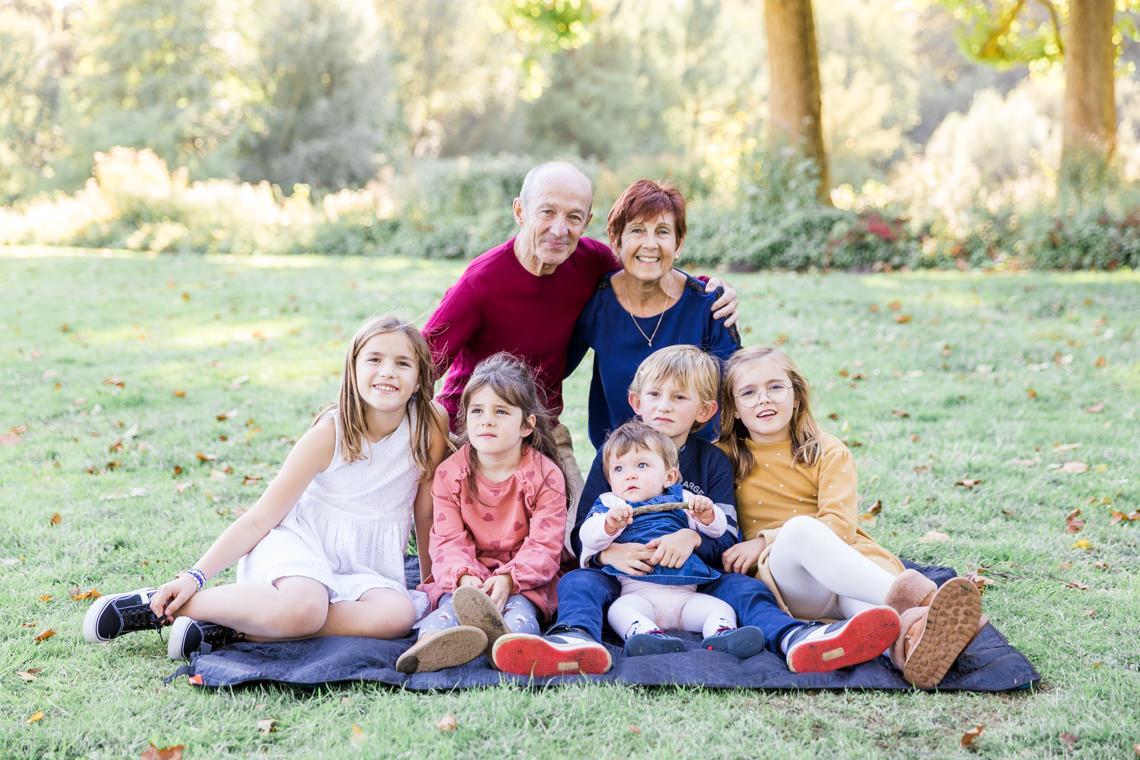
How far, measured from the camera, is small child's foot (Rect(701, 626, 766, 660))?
10.3 ft

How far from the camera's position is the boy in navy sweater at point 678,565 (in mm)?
3020

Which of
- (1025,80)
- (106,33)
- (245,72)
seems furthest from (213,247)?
(1025,80)

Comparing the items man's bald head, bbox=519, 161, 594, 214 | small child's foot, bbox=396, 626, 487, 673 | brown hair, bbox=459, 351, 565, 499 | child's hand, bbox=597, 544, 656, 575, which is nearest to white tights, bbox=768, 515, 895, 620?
child's hand, bbox=597, 544, 656, 575

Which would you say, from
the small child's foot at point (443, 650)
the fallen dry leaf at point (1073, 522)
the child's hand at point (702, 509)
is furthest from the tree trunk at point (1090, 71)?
the small child's foot at point (443, 650)

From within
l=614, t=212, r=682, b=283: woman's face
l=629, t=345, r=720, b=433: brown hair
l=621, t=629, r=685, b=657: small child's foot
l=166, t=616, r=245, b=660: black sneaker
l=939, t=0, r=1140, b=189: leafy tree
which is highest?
l=939, t=0, r=1140, b=189: leafy tree

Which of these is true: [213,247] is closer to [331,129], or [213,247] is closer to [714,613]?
[331,129]

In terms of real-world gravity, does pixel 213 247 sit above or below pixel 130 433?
above

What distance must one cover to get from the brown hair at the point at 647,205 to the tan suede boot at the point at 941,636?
5.92 feet

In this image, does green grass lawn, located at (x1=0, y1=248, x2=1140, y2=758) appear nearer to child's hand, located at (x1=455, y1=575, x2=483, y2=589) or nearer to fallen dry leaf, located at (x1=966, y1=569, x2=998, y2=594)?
fallen dry leaf, located at (x1=966, y1=569, x2=998, y2=594)

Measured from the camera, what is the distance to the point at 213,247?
1658 centimetres

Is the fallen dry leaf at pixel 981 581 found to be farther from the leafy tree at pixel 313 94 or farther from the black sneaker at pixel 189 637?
the leafy tree at pixel 313 94

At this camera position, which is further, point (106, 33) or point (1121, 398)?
point (106, 33)

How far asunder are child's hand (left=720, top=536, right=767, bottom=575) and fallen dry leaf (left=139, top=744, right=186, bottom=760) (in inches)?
73.8

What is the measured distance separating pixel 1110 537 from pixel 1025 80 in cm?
3492
